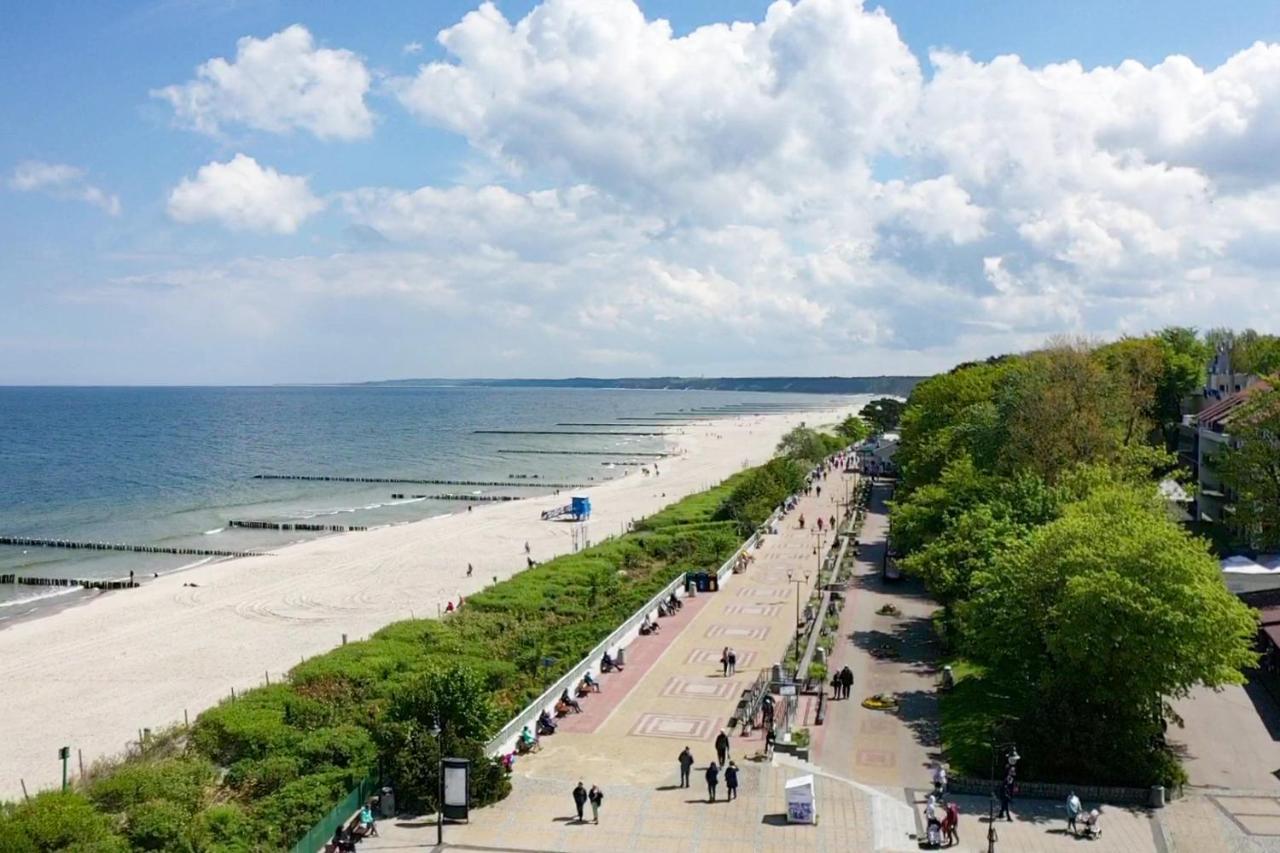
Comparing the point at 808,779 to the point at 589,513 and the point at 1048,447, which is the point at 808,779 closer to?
the point at 1048,447

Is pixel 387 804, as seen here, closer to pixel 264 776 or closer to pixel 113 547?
pixel 264 776

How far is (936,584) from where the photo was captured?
35438 millimetres

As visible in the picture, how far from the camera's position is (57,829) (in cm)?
2059

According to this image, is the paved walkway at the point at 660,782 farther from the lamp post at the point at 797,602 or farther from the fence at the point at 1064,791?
the fence at the point at 1064,791

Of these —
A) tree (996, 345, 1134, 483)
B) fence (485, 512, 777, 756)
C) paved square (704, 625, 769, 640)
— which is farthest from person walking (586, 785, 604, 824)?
tree (996, 345, 1134, 483)

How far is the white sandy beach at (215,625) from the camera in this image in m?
34.2

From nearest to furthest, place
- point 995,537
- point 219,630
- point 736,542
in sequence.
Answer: point 995,537 < point 219,630 < point 736,542

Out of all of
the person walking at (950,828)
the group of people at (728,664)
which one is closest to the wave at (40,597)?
the group of people at (728,664)

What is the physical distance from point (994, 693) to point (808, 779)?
388 inches

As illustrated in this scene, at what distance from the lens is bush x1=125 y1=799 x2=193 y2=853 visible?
20953 mm

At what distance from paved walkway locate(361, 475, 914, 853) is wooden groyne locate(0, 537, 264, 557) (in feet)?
141

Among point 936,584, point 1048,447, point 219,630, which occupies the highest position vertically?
point 1048,447

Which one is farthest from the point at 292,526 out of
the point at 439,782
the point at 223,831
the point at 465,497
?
the point at 439,782

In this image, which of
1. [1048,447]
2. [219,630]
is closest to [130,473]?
[219,630]
